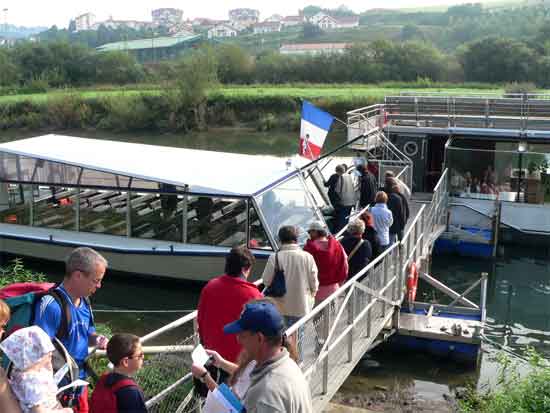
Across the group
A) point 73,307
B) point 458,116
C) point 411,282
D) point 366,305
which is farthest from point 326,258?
point 458,116

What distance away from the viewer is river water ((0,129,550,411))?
11328mm

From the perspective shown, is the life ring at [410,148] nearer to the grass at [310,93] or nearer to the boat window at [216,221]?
the boat window at [216,221]

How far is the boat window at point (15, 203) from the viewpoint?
54.0ft

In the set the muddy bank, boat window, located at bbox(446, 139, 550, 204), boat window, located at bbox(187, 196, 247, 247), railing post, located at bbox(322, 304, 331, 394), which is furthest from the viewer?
boat window, located at bbox(446, 139, 550, 204)

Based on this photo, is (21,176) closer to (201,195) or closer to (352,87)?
(201,195)

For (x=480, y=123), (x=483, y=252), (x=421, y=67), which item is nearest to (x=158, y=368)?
(x=483, y=252)

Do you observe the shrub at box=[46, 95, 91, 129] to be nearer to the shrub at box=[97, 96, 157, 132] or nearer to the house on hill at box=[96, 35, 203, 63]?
the shrub at box=[97, 96, 157, 132]

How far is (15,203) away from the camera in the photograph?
1662cm

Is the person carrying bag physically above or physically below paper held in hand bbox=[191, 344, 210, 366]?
below

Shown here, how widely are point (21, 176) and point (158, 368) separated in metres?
11.5

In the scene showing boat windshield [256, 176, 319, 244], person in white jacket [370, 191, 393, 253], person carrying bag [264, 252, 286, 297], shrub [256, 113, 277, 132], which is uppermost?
person carrying bag [264, 252, 286, 297]

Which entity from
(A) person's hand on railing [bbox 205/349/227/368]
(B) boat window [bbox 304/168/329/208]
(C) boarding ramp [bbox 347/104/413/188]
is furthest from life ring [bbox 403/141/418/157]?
(A) person's hand on railing [bbox 205/349/227/368]

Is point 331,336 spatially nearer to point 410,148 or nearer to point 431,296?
point 431,296

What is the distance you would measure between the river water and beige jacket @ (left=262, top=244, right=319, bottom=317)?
13.3 ft
